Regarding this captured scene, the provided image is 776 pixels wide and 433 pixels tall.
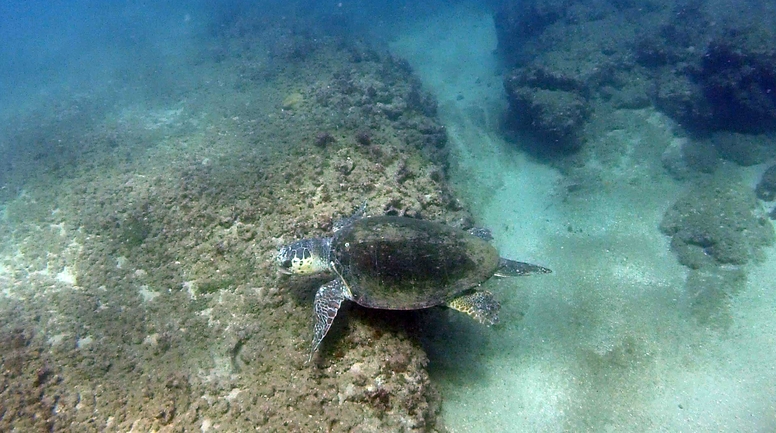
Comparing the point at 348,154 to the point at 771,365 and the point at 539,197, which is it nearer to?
the point at 539,197

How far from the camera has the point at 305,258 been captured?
4.95 meters

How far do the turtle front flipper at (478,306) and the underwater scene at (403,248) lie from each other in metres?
0.03

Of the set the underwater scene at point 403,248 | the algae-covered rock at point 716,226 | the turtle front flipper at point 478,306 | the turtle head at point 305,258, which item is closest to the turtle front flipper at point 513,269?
the underwater scene at point 403,248

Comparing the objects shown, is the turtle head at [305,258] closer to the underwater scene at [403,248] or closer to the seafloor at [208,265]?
the underwater scene at [403,248]

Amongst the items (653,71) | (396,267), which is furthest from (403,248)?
(653,71)

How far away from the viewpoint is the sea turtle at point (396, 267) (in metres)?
4.54

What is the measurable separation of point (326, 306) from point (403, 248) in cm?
121

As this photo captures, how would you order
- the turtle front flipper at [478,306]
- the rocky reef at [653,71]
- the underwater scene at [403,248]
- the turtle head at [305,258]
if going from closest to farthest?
the underwater scene at [403,248]
the turtle front flipper at [478,306]
the turtle head at [305,258]
the rocky reef at [653,71]

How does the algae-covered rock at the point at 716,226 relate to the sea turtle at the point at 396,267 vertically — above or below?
below

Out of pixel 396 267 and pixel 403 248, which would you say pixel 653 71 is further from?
pixel 396 267

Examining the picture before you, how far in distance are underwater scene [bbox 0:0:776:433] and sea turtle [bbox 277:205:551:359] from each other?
0.03 metres

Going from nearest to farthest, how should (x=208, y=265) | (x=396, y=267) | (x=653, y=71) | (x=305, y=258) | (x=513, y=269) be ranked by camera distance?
(x=396, y=267)
(x=305, y=258)
(x=513, y=269)
(x=208, y=265)
(x=653, y=71)

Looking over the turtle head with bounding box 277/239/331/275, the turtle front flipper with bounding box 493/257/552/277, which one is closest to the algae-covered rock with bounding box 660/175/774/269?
the turtle front flipper with bounding box 493/257/552/277

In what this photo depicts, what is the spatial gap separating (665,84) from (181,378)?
14552 millimetres
